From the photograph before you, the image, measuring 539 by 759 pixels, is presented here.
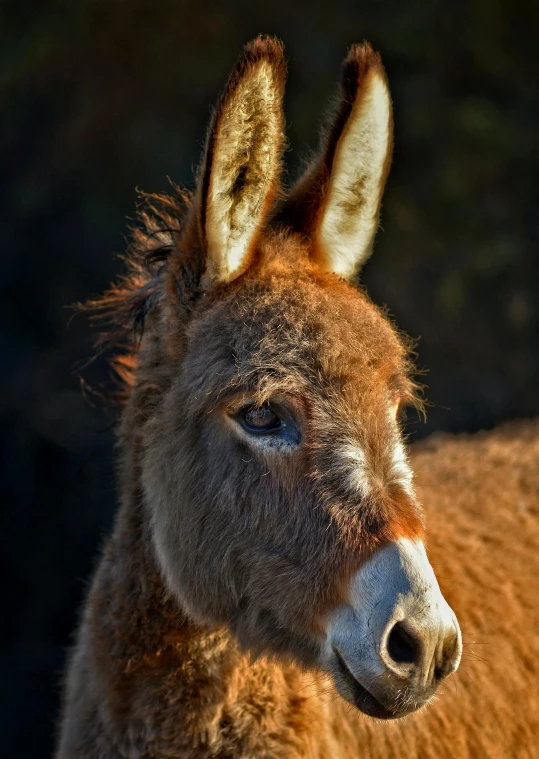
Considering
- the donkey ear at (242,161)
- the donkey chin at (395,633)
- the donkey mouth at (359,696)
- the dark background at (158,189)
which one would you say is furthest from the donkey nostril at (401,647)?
the dark background at (158,189)

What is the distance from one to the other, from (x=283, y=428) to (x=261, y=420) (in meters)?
0.06

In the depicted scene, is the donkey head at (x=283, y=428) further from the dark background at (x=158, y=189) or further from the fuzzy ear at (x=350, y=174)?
the dark background at (x=158, y=189)

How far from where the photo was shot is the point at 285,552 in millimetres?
2072

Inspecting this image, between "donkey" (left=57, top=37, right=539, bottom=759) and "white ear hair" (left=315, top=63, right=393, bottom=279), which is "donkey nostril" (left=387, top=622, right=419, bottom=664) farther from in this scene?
"white ear hair" (left=315, top=63, right=393, bottom=279)

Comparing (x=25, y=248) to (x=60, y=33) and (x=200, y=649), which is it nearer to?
(x=60, y=33)

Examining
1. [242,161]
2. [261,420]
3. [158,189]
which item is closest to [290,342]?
[261,420]

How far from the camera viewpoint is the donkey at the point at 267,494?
1.97 m

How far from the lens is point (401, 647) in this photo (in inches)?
74.2

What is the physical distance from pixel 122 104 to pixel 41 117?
675mm

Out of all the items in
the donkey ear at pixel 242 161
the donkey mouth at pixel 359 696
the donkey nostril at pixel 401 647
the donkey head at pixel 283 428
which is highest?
the donkey ear at pixel 242 161

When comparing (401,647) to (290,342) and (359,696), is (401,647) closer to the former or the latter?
(359,696)

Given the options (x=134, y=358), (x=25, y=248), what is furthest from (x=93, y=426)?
(x=134, y=358)

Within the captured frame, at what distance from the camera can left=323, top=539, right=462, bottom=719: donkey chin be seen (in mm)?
1843

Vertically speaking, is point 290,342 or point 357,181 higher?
point 357,181
